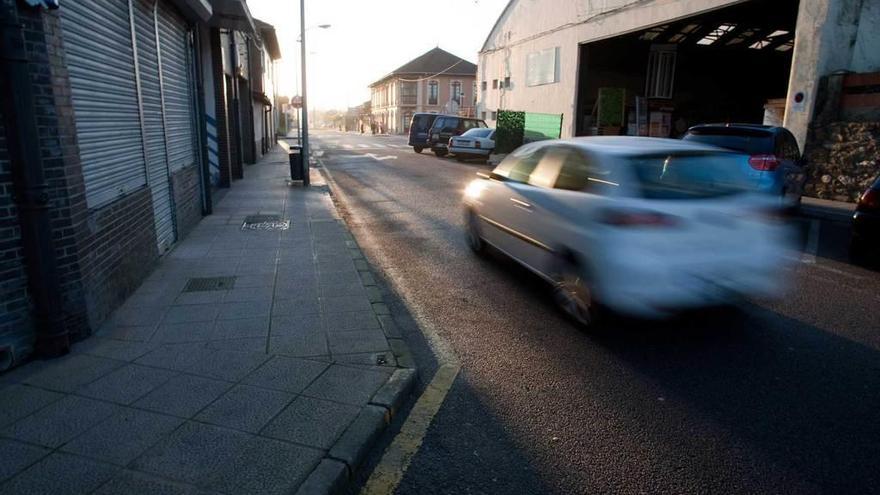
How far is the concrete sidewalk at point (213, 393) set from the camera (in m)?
2.78

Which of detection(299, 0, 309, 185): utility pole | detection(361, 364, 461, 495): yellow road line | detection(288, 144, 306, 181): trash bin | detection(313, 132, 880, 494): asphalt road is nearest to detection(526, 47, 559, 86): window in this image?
detection(299, 0, 309, 185): utility pole

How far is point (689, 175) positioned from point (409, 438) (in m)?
3.35

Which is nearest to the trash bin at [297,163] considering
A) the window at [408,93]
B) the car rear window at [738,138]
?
the car rear window at [738,138]

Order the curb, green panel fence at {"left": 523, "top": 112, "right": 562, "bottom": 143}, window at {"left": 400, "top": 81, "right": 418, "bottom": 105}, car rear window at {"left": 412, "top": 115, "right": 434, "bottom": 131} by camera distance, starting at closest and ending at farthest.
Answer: the curb < green panel fence at {"left": 523, "top": 112, "right": 562, "bottom": 143} < car rear window at {"left": 412, "top": 115, "right": 434, "bottom": 131} < window at {"left": 400, "top": 81, "right": 418, "bottom": 105}

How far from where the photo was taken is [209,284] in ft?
19.7

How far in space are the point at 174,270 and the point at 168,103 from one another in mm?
2910

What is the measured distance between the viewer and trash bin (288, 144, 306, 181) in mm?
15609

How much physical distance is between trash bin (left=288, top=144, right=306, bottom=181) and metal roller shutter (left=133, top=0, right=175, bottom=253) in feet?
26.1

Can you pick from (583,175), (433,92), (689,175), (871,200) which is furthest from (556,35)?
(433,92)

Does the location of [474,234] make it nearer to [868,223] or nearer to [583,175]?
[583,175]

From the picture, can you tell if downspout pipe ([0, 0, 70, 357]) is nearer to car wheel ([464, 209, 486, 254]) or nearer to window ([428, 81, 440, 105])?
car wheel ([464, 209, 486, 254])

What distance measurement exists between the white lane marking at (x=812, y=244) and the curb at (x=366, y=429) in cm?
607

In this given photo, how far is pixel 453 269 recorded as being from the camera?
691 centimetres

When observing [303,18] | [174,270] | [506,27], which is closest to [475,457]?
[174,270]
